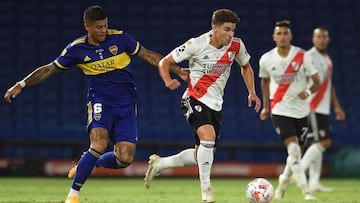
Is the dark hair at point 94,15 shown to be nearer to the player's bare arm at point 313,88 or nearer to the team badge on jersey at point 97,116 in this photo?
the team badge on jersey at point 97,116

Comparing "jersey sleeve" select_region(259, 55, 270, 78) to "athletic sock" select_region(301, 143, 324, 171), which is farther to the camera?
"athletic sock" select_region(301, 143, 324, 171)

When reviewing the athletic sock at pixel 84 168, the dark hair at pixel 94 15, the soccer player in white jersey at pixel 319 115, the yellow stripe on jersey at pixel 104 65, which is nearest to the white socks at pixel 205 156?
the athletic sock at pixel 84 168

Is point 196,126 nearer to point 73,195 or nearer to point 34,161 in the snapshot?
point 73,195

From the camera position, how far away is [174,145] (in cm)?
1636

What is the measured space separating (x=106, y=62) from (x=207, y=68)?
112cm

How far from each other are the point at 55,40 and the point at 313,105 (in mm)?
8306

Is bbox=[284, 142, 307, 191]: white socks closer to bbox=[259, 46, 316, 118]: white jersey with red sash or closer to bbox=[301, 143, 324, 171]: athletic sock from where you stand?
bbox=[259, 46, 316, 118]: white jersey with red sash

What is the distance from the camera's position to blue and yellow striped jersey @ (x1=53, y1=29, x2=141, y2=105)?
791 cm

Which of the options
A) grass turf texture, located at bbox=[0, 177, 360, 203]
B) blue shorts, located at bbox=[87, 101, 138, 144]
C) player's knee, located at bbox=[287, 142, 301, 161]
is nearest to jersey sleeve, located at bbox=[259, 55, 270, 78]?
player's knee, located at bbox=[287, 142, 301, 161]

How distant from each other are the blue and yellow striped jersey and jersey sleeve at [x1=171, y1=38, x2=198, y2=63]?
40cm

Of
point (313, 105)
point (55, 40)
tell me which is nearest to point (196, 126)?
point (313, 105)

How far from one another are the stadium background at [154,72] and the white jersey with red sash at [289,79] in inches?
234

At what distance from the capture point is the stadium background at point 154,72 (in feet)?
55.5

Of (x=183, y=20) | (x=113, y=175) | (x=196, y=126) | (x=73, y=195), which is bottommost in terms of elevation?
(x=113, y=175)
